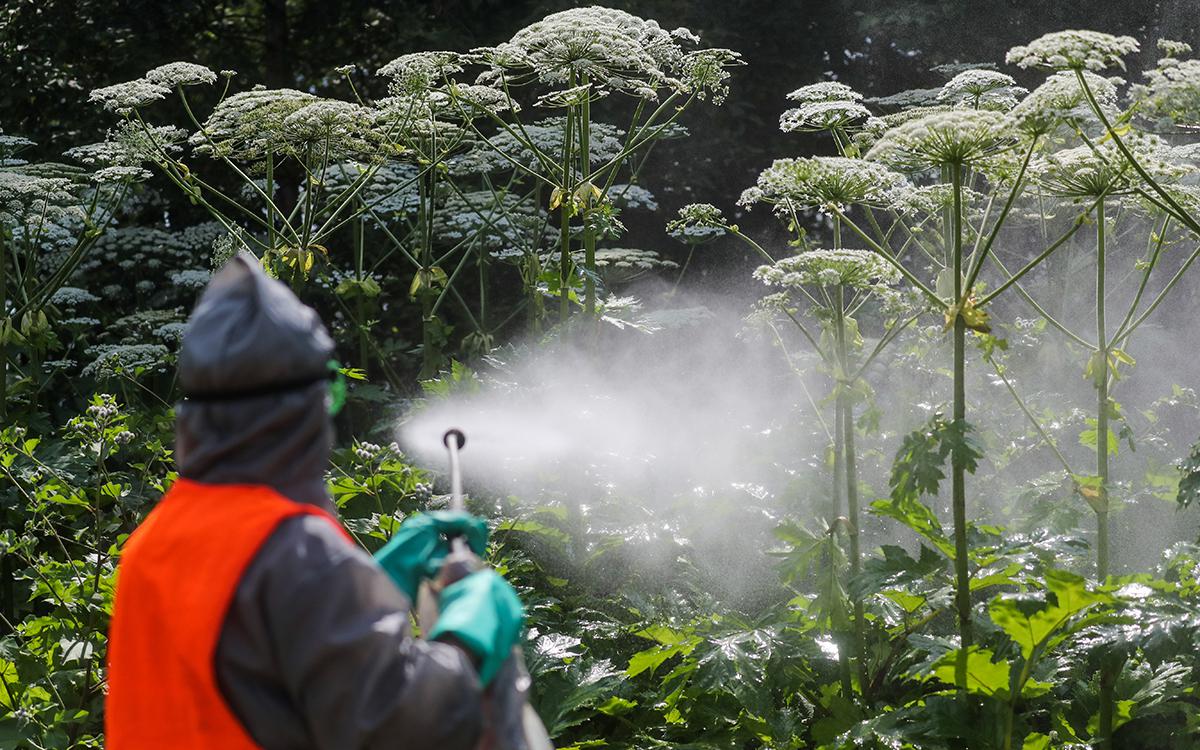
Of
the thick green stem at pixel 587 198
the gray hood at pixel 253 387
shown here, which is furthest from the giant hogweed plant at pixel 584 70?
the gray hood at pixel 253 387

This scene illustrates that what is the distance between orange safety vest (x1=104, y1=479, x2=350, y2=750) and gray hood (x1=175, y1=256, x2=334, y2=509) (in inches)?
1.5

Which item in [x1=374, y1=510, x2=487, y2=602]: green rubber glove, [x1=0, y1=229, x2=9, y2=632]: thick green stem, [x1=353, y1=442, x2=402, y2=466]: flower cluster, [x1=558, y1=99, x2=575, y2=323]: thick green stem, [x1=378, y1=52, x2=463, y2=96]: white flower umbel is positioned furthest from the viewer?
[x1=0, y1=229, x2=9, y2=632]: thick green stem

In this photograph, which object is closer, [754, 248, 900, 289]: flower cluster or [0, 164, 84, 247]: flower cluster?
[754, 248, 900, 289]: flower cluster

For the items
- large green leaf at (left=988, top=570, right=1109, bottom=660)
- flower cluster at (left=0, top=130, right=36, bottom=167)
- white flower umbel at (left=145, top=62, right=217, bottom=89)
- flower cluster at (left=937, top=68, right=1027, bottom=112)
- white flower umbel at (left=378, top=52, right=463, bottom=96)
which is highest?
flower cluster at (left=937, top=68, right=1027, bottom=112)

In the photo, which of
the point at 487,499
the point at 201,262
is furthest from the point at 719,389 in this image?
the point at 201,262

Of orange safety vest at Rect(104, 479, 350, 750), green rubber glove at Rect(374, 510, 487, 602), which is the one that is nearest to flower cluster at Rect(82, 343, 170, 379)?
green rubber glove at Rect(374, 510, 487, 602)

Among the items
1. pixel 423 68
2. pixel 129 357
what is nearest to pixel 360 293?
pixel 129 357

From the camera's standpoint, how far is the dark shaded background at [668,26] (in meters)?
10.4

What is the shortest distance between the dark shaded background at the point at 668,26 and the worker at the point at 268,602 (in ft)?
27.6

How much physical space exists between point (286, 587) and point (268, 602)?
37mm

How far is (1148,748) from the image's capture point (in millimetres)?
4086

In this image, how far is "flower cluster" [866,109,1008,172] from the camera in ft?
11.9

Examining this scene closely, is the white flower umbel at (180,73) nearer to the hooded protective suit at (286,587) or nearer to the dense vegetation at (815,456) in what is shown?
the dense vegetation at (815,456)

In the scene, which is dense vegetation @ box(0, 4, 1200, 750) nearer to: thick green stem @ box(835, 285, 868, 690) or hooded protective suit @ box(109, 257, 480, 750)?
thick green stem @ box(835, 285, 868, 690)
